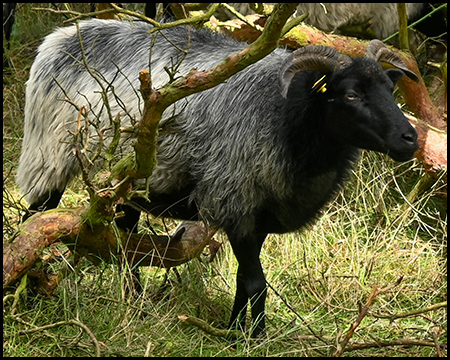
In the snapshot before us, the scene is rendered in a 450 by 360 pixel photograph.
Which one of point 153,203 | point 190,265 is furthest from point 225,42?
point 190,265

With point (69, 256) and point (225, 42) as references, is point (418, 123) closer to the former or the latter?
point (225, 42)

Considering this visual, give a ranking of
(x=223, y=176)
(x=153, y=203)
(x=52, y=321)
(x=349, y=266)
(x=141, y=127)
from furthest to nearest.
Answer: (x=349, y=266) < (x=153, y=203) < (x=223, y=176) < (x=52, y=321) < (x=141, y=127)

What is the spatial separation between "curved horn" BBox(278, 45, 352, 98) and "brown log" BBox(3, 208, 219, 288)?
3.96 ft

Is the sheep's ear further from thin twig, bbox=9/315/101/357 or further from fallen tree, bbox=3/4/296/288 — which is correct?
thin twig, bbox=9/315/101/357

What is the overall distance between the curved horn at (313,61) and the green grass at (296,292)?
1.09m

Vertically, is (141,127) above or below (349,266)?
above

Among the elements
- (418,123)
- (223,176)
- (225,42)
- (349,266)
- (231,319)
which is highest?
(225,42)

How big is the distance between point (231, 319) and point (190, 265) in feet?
1.97

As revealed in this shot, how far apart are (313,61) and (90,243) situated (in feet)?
5.30

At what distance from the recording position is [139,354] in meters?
3.71

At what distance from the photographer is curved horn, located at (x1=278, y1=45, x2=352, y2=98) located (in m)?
4.10

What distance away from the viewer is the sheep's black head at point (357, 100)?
3.94 meters

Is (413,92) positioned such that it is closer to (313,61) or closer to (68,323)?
(313,61)

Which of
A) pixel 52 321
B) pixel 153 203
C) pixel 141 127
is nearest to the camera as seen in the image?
pixel 141 127
